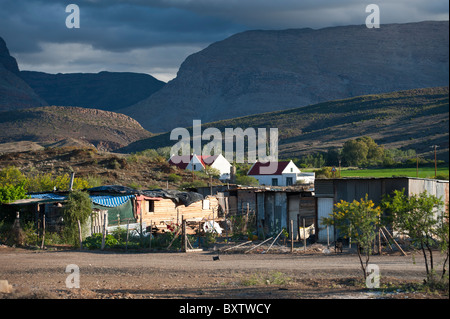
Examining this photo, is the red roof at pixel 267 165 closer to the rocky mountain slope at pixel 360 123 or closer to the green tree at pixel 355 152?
the green tree at pixel 355 152

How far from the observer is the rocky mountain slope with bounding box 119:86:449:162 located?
322ft

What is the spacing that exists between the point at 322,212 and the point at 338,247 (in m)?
3.81

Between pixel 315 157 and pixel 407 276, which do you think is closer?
pixel 407 276

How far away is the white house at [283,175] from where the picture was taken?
6212cm

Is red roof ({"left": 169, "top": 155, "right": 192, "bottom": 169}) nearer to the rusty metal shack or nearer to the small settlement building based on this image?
the small settlement building

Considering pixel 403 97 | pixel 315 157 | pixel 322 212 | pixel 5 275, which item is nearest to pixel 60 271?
pixel 5 275

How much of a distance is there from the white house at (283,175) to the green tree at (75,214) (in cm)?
3685

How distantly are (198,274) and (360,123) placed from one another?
104 meters

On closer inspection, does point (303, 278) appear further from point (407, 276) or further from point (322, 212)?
point (322, 212)

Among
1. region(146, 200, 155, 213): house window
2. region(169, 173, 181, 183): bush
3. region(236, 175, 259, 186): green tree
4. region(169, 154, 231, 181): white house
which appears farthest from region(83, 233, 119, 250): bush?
region(169, 154, 231, 181): white house

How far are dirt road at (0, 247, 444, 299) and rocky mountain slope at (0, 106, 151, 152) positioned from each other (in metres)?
97.5

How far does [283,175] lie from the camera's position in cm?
6350

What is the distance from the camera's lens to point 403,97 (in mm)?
130000
